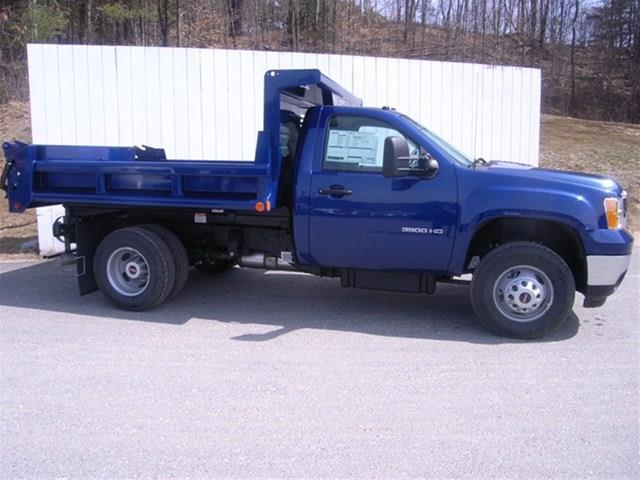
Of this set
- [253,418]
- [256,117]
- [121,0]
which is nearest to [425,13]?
[121,0]

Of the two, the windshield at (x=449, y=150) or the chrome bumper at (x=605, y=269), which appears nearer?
the chrome bumper at (x=605, y=269)

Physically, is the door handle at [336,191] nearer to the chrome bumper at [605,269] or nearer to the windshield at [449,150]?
the windshield at [449,150]

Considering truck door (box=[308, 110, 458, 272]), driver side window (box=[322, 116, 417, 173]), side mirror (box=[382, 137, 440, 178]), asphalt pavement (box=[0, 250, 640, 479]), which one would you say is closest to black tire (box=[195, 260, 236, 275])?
asphalt pavement (box=[0, 250, 640, 479])

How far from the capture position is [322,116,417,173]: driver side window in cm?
616

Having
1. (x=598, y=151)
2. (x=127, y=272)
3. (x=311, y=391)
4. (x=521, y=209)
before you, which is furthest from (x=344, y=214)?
(x=598, y=151)

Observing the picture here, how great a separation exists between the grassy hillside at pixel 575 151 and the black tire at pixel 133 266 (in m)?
4.13

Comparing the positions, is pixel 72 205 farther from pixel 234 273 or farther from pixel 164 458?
pixel 164 458

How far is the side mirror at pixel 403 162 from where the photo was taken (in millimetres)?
5750

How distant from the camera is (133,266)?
680 cm

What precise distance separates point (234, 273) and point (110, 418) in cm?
444

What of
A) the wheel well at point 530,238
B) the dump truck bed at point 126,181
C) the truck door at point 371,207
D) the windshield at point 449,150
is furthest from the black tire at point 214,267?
the wheel well at point 530,238

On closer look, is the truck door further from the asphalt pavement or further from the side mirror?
the asphalt pavement

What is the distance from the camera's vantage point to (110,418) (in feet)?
13.9

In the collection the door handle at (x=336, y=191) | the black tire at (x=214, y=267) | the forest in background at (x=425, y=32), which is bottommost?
the black tire at (x=214, y=267)
